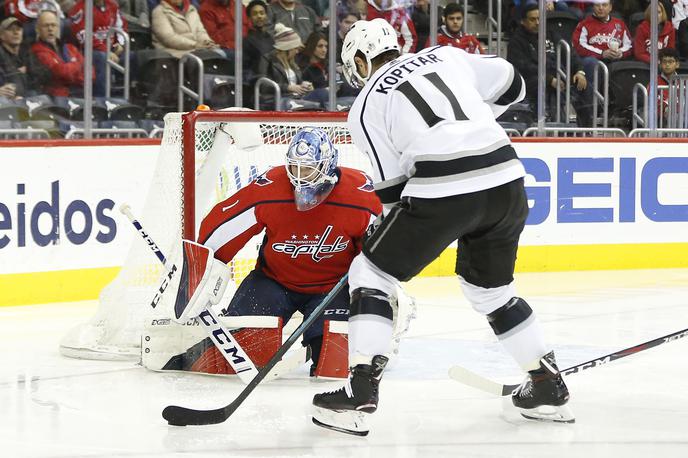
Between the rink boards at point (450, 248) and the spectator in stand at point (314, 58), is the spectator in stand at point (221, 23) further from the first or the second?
the rink boards at point (450, 248)

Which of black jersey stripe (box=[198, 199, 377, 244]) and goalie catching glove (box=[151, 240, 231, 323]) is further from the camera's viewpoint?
black jersey stripe (box=[198, 199, 377, 244])

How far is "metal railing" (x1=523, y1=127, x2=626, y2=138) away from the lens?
26.1 ft

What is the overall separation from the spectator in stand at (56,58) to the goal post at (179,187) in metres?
1.82

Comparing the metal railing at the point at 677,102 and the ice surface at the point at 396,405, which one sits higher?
the metal railing at the point at 677,102

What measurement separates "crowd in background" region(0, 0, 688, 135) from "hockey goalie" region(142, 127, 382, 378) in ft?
7.88

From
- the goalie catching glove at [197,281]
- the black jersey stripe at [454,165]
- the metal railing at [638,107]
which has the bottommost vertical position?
the goalie catching glove at [197,281]

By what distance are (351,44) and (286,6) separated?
379cm

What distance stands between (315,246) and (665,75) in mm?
4735

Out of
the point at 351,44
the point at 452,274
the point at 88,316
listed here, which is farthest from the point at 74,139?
the point at 351,44

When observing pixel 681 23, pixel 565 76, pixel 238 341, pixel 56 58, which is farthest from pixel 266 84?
pixel 238 341

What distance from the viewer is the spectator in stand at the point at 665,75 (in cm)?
838

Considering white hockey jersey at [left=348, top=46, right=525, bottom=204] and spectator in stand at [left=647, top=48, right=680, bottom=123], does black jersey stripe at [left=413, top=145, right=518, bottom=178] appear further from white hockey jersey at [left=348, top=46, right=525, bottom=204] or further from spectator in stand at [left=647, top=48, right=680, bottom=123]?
spectator in stand at [left=647, top=48, right=680, bottom=123]

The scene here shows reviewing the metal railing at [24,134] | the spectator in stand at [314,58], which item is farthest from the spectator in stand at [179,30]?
the metal railing at [24,134]

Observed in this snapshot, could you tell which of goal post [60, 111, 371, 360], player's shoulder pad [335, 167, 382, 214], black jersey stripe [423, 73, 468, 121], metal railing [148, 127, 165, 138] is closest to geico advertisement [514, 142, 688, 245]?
metal railing [148, 127, 165, 138]
